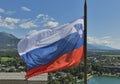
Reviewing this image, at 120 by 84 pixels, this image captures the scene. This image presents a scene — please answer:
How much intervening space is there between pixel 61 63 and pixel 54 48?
209mm

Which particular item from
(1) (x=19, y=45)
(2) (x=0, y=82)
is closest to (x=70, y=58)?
(1) (x=19, y=45)

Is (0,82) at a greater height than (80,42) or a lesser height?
lesser

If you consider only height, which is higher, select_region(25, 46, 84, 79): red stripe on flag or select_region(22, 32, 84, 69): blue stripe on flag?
select_region(22, 32, 84, 69): blue stripe on flag

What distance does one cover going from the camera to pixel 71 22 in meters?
4.18

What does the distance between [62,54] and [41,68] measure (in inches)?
12.0

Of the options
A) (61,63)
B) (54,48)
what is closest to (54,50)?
(54,48)

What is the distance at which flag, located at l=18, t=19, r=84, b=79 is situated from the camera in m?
4.00

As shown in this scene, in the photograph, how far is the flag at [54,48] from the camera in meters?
4.00

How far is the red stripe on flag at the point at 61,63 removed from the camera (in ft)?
13.0

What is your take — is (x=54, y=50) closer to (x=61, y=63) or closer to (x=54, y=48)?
(x=54, y=48)

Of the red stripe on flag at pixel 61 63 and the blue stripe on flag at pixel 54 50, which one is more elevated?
the blue stripe on flag at pixel 54 50

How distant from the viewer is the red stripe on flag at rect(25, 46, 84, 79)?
3961mm

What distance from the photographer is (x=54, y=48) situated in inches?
162

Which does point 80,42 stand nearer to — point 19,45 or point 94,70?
point 19,45
